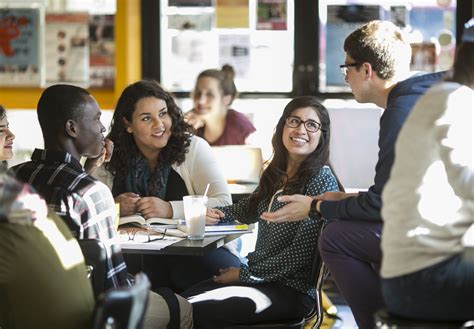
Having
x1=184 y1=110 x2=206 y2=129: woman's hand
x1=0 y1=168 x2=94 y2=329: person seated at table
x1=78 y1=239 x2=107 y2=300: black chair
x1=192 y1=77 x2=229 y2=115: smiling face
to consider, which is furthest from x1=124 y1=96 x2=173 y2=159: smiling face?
x1=192 y1=77 x2=229 y2=115: smiling face

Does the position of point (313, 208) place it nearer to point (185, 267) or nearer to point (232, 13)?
point (185, 267)

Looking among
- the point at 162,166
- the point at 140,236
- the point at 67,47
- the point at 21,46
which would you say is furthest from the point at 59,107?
the point at 21,46

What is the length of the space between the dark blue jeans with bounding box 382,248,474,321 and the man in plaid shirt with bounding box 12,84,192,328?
88 centimetres

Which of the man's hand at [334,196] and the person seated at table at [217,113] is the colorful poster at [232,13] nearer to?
the person seated at table at [217,113]

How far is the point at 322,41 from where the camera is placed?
753 centimetres

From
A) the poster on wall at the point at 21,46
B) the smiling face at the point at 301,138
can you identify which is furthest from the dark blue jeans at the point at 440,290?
the poster on wall at the point at 21,46

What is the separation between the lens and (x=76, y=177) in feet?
9.70

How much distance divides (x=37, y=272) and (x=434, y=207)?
103 centimetres

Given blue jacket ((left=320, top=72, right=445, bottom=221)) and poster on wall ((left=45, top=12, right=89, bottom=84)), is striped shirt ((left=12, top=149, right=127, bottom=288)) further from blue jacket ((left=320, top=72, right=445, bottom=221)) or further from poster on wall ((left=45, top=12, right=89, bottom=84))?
poster on wall ((left=45, top=12, right=89, bottom=84))

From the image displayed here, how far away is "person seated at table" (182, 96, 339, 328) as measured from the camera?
343cm

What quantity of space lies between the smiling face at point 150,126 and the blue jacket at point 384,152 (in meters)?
1.12

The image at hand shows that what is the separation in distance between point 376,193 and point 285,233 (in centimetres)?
48

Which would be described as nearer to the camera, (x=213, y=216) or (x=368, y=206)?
(x=368, y=206)

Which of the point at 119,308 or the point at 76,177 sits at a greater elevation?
the point at 76,177
